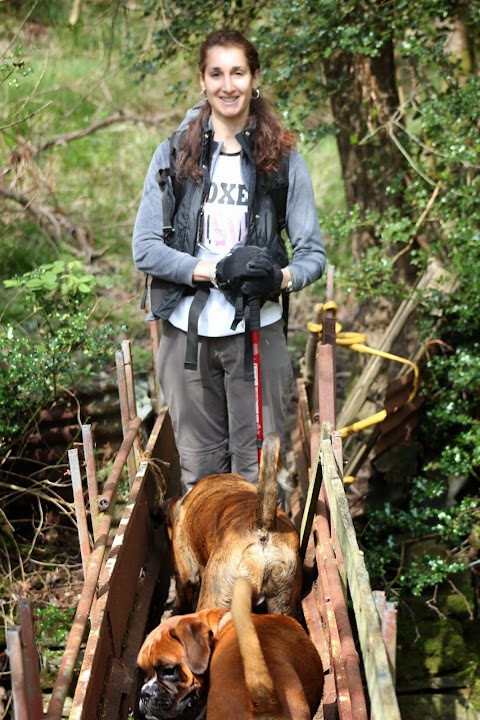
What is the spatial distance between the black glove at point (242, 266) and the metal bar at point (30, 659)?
2034 mm

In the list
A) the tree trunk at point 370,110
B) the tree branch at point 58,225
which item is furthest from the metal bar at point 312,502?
the tree branch at point 58,225

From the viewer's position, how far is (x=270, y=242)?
4.34m

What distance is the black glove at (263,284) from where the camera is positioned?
4.04 m

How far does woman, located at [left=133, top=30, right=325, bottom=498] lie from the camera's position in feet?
13.9

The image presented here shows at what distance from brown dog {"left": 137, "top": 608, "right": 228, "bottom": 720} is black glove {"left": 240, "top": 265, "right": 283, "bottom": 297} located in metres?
1.49

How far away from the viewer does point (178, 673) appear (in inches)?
126

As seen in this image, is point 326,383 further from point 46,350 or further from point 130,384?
point 46,350

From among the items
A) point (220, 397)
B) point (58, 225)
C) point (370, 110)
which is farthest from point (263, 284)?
point (58, 225)

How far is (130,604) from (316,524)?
0.88m

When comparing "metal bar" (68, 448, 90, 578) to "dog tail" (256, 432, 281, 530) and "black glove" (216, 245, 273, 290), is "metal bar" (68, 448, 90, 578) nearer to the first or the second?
"dog tail" (256, 432, 281, 530)

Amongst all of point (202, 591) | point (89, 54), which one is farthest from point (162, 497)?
point (89, 54)

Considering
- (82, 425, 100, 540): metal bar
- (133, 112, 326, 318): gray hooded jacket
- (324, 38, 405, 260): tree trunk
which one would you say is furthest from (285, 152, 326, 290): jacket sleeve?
(324, 38, 405, 260): tree trunk

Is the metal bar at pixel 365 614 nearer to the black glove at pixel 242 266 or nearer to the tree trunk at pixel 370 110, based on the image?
the black glove at pixel 242 266

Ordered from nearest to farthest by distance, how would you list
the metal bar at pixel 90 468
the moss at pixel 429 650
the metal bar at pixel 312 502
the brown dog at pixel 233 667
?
the brown dog at pixel 233 667
the metal bar at pixel 90 468
the metal bar at pixel 312 502
the moss at pixel 429 650
